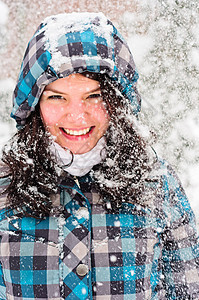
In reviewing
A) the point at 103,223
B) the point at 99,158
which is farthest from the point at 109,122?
the point at 103,223

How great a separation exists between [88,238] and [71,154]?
13.5 inches

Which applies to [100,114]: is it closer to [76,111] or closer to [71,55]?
[76,111]

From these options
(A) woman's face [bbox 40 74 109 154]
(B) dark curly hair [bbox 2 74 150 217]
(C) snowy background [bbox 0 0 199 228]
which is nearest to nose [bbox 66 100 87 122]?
(A) woman's face [bbox 40 74 109 154]

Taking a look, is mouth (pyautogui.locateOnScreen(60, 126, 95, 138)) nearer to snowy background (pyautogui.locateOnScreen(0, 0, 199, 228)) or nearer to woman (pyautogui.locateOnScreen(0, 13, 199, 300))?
woman (pyautogui.locateOnScreen(0, 13, 199, 300))

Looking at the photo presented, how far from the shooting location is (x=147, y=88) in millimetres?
Result: 2693

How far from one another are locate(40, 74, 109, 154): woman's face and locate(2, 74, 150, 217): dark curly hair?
54mm

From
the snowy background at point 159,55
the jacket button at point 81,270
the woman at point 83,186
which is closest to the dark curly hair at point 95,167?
the woman at point 83,186

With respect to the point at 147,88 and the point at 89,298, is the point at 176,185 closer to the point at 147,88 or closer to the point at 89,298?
the point at 89,298

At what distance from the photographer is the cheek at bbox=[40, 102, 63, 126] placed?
1.09 m

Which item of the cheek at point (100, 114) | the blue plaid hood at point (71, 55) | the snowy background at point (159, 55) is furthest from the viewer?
the snowy background at point (159, 55)

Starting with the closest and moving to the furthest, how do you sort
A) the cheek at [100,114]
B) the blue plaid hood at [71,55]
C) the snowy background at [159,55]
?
the blue plaid hood at [71,55]
the cheek at [100,114]
the snowy background at [159,55]

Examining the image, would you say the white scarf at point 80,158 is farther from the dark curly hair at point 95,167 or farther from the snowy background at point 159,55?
the snowy background at point 159,55

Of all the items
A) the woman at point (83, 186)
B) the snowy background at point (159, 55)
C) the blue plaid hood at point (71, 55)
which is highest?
the snowy background at point (159, 55)

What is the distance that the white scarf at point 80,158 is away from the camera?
1.18 m
